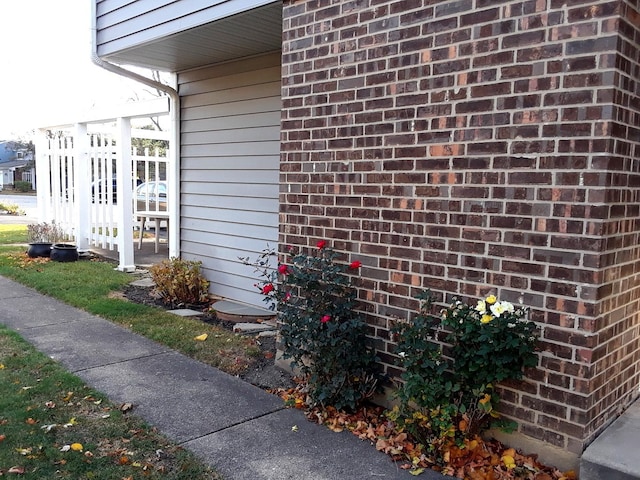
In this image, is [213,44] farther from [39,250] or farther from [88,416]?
[39,250]

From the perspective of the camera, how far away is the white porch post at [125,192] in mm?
8273

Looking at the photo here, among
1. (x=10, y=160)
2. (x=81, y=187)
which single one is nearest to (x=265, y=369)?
(x=81, y=187)

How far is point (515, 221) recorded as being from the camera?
2.90m

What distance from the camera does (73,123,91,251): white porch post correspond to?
30.8 feet

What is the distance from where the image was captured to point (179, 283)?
6691mm

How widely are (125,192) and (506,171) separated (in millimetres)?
6779

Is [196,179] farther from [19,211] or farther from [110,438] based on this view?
[19,211]

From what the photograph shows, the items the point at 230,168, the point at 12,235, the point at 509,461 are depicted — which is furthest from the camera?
the point at 12,235

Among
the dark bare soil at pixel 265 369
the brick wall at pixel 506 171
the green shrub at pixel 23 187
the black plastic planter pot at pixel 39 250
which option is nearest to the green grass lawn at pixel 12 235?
the black plastic planter pot at pixel 39 250

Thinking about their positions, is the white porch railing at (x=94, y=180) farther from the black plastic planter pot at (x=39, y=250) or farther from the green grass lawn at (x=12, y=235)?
the green grass lawn at (x=12, y=235)

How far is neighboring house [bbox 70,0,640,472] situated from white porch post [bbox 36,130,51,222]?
25.4ft

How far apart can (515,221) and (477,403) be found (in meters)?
0.99

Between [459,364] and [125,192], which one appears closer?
[459,364]

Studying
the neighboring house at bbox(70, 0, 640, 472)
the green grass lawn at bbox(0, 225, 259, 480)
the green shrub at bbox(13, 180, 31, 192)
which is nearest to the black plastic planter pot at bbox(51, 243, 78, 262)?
the green grass lawn at bbox(0, 225, 259, 480)
